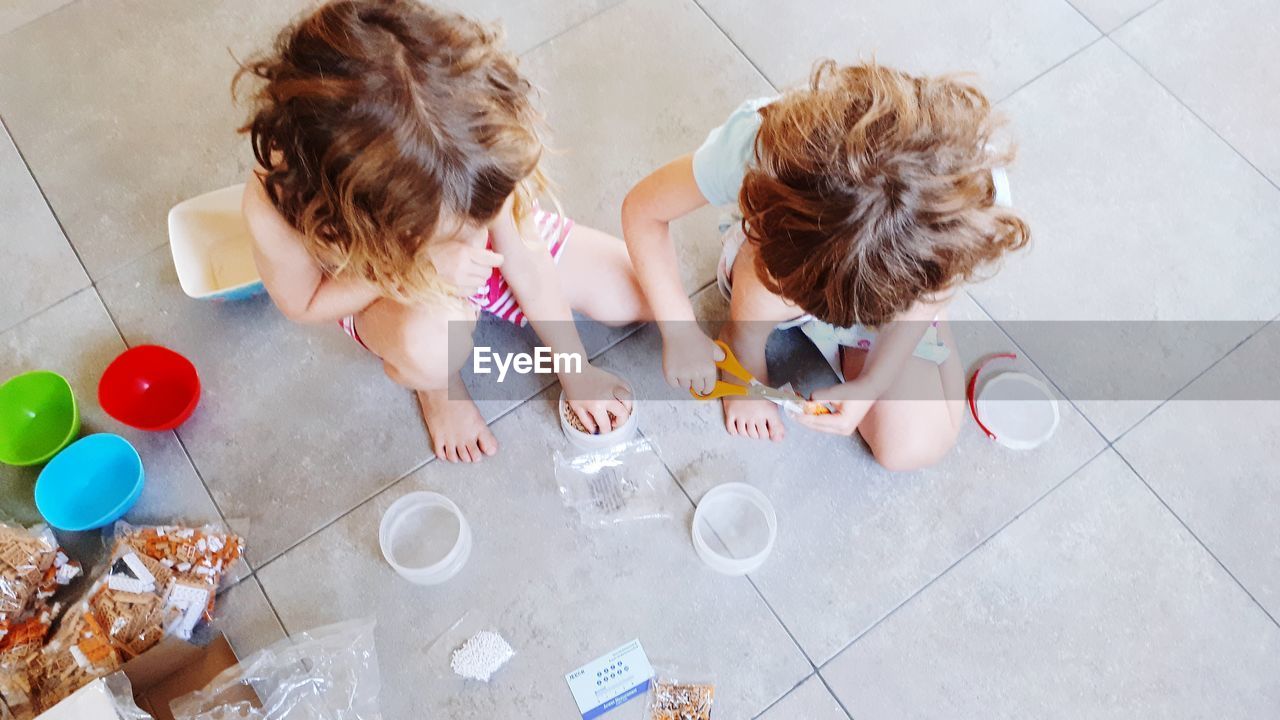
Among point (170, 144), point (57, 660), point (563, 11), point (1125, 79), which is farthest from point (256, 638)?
point (1125, 79)

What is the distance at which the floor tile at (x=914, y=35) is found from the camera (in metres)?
1.60

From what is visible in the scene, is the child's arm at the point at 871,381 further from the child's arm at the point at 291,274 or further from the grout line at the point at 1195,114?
the grout line at the point at 1195,114

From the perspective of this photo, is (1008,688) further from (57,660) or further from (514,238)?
(57,660)

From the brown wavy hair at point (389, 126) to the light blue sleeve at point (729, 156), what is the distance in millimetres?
262

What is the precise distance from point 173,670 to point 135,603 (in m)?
0.10

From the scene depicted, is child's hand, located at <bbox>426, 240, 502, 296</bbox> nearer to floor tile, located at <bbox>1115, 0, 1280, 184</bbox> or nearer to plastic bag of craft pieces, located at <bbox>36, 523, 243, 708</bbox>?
plastic bag of craft pieces, located at <bbox>36, 523, 243, 708</bbox>

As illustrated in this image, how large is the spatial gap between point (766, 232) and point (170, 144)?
111 centimetres

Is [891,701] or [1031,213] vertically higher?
[1031,213]

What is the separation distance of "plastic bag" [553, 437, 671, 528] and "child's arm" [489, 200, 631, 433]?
55 mm

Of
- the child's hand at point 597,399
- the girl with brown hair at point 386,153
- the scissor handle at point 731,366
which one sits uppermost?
the girl with brown hair at point 386,153

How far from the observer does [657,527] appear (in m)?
1.30

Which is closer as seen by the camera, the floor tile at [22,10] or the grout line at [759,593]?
the grout line at [759,593]

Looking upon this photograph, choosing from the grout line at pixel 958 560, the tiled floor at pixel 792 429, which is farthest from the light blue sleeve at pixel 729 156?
the grout line at pixel 958 560

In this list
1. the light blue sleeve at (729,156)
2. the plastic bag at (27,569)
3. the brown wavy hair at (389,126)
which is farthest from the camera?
the plastic bag at (27,569)
